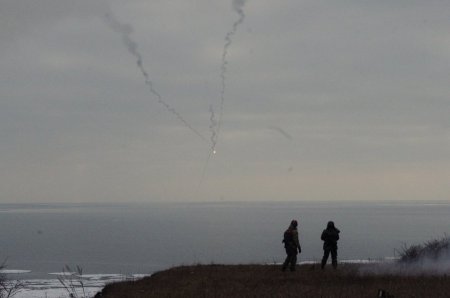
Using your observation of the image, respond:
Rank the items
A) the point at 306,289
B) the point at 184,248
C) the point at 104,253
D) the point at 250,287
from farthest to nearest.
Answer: the point at 184,248 < the point at 104,253 < the point at 250,287 < the point at 306,289

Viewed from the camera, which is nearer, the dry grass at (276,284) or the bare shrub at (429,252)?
the dry grass at (276,284)

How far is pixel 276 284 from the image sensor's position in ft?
72.0

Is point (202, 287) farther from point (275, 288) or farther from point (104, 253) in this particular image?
point (104, 253)

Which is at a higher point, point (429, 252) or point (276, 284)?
point (429, 252)

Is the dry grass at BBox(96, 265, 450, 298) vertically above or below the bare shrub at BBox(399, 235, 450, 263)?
below

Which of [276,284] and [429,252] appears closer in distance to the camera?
[276,284]

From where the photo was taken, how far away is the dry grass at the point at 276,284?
1906 cm

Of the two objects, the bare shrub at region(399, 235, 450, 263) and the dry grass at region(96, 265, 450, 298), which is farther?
the bare shrub at region(399, 235, 450, 263)

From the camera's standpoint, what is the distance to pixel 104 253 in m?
101

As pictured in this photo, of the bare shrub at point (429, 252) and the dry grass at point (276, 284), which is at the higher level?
the bare shrub at point (429, 252)

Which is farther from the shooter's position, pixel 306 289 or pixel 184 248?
pixel 184 248

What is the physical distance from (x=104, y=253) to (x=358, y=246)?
1752 inches

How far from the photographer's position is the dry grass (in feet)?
62.5

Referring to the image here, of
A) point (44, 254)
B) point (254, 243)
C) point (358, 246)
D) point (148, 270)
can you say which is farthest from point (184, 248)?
point (148, 270)
